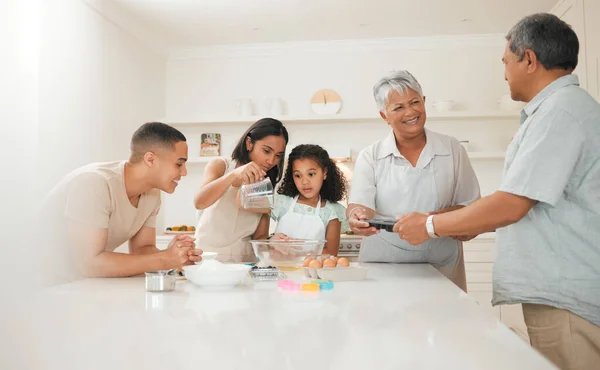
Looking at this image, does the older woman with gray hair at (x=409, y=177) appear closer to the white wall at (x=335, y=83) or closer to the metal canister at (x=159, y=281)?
the metal canister at (x=159, y=281)

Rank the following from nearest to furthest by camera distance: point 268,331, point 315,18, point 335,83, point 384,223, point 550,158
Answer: point 268,331, point 550,158, point 384,223, point 315,18, point 335,83

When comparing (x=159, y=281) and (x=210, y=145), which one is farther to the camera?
(x=210, y=145)

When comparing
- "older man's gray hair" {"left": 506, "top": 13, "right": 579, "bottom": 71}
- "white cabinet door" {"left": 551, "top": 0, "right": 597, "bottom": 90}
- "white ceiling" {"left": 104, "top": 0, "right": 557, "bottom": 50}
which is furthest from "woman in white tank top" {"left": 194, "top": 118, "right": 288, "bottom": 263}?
"white cabinet door" {"left": 551, "top": 0, "right": 597, "bottom": 90}

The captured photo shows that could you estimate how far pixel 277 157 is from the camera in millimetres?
2271

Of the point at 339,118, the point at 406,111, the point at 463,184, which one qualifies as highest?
the point at 339,118

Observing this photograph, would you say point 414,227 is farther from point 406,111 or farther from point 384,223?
point 406,111

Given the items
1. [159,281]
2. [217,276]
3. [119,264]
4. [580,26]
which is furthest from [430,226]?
[580,26]

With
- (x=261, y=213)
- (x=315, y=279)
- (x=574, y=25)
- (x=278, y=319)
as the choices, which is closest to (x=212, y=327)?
(x=278, y=319)

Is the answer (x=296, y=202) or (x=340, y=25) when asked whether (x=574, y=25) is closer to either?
(x=340, y=25)

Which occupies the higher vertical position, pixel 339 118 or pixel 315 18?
pixel 315 18

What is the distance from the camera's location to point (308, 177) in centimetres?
242

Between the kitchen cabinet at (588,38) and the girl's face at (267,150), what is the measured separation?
6.69 ft

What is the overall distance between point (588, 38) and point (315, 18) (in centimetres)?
185

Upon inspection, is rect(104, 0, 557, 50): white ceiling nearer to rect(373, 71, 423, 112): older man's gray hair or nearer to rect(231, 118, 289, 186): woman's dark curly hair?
rect(231, 118, 289, 186): woman's dark curly hair
